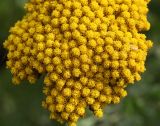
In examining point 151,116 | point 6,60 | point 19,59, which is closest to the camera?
point 19,59

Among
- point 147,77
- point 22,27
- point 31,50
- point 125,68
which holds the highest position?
point 147,77

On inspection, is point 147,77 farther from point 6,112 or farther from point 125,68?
point 125,68

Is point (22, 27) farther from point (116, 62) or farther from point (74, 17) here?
point (116, 62)

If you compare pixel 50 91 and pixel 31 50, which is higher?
pixel 31 50

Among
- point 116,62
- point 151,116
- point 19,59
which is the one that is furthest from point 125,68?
point 151,116

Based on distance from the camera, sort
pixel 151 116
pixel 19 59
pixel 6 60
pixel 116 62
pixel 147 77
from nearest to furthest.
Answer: pixel 116 62 → pixel 19 59 → pixel 6 60 → pixel 151 116 → pixel 147 77

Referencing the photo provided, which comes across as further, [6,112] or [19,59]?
[6,112]

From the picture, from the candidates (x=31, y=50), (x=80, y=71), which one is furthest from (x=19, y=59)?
(x=80, y=71)
